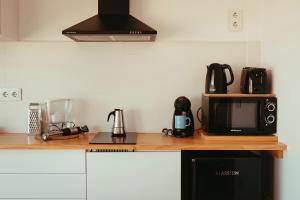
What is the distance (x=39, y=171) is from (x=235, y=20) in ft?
5.60

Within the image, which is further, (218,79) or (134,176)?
(218,79)


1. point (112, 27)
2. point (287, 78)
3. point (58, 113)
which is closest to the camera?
point (287, 78)

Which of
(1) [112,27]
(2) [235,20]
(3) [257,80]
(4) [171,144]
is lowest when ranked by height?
(4) [171,144]

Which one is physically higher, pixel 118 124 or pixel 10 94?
pixel 10 94

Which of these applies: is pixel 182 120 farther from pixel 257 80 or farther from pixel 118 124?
pixel 257 80

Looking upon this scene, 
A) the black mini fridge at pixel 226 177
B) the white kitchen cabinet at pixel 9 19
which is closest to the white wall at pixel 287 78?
the black mini fridge at pixel 226 177

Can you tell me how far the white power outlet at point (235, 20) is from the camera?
7.79 ft

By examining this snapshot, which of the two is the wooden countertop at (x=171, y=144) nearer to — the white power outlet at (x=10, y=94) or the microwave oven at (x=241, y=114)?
the microwave oven at (x=241, y=114)

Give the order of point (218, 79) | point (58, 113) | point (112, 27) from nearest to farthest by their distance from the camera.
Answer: point (112, 27)
point (218, 79)
point (58, 113)

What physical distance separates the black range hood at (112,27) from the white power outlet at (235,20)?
602 millimetres

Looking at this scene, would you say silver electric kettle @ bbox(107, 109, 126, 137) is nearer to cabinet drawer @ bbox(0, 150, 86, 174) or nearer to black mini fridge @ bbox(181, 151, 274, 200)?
cabinet drawer @ bbox(0, 150, 86, 174)

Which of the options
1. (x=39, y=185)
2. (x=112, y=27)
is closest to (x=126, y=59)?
(x=112, y=27)

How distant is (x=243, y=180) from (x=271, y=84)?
0.68m

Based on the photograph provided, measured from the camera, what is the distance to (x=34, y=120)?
7.39 ft
